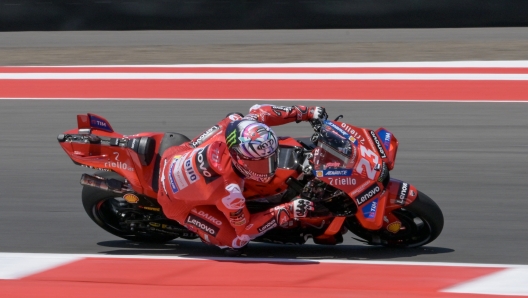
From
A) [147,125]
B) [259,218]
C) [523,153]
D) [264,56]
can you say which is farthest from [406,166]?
[264,56]

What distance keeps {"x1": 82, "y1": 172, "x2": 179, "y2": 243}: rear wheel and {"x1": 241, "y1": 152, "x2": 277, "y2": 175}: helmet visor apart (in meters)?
1.15

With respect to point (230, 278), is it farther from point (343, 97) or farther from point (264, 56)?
point (264, 56)

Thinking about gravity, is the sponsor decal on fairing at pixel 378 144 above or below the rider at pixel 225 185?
above

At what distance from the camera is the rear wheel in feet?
18.2

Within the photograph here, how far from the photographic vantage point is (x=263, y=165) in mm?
4750

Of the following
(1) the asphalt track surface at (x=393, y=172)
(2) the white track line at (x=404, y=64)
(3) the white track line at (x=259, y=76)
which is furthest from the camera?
(2) the white track line at (x=404, y=64)

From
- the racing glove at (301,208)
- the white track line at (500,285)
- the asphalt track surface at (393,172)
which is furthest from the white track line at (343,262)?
the racing glove at (301,208)

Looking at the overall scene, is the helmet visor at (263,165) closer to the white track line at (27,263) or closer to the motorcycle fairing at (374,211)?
the motorcycle fairing at (374,211)

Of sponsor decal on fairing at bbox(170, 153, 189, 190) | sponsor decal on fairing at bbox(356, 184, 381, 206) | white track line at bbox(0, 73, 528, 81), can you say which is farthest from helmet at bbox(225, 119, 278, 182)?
white track line at bbox(0, 73, 528, 81)

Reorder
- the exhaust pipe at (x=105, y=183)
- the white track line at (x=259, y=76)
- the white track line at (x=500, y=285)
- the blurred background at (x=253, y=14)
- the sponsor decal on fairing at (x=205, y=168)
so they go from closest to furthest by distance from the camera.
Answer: the white track line at (x=500, y=285) < the sponsor decal on fairing at (x=205, y=168) < the exhaust pipe at (x=105, y=183) < the white track line at (x=259, y=76) < the blurred background at (x=253, y=14)

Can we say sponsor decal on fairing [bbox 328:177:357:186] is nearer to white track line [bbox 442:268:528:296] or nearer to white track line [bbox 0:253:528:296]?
white track line [bbox 0:253:528:296]

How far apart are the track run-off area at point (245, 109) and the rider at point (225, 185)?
9.5 inches

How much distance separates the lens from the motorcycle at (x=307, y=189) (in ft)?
15.9

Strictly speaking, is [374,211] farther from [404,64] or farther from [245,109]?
[404,64]
